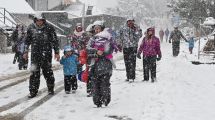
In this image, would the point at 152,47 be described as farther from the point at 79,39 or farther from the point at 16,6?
the point at 16,6

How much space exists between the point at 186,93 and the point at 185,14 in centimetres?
4177

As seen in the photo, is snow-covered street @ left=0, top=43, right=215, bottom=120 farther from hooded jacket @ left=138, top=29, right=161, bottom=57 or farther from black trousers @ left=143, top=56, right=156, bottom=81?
hooded jacket @ left=138, top=29, right=161, bottom=57

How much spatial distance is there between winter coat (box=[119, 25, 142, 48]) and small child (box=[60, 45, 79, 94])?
264 centimetres

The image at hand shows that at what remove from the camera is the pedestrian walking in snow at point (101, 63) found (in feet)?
32.1

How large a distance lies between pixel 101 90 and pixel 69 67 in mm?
2259

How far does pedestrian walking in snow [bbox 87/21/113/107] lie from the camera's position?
9781 millimetres

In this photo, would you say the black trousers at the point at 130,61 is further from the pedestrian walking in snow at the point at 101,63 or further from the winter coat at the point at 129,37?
the pedestrian walking in snow at the point at 101,63

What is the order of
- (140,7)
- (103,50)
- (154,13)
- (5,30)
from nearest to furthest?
(103,50), (5,30), (140,7), (154,13)

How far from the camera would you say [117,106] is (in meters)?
9.89

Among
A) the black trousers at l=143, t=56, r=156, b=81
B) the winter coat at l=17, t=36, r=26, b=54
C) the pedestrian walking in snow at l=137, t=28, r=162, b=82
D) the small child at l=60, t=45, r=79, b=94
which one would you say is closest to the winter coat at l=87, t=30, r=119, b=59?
the small child at l=60, t=45, r=79, b=94

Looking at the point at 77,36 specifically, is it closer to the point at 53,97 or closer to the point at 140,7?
the point at 53,97

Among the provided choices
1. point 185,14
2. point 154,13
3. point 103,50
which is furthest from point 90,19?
point 154,13

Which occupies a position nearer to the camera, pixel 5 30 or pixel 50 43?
pixel 50 43

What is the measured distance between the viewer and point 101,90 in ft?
32.0
